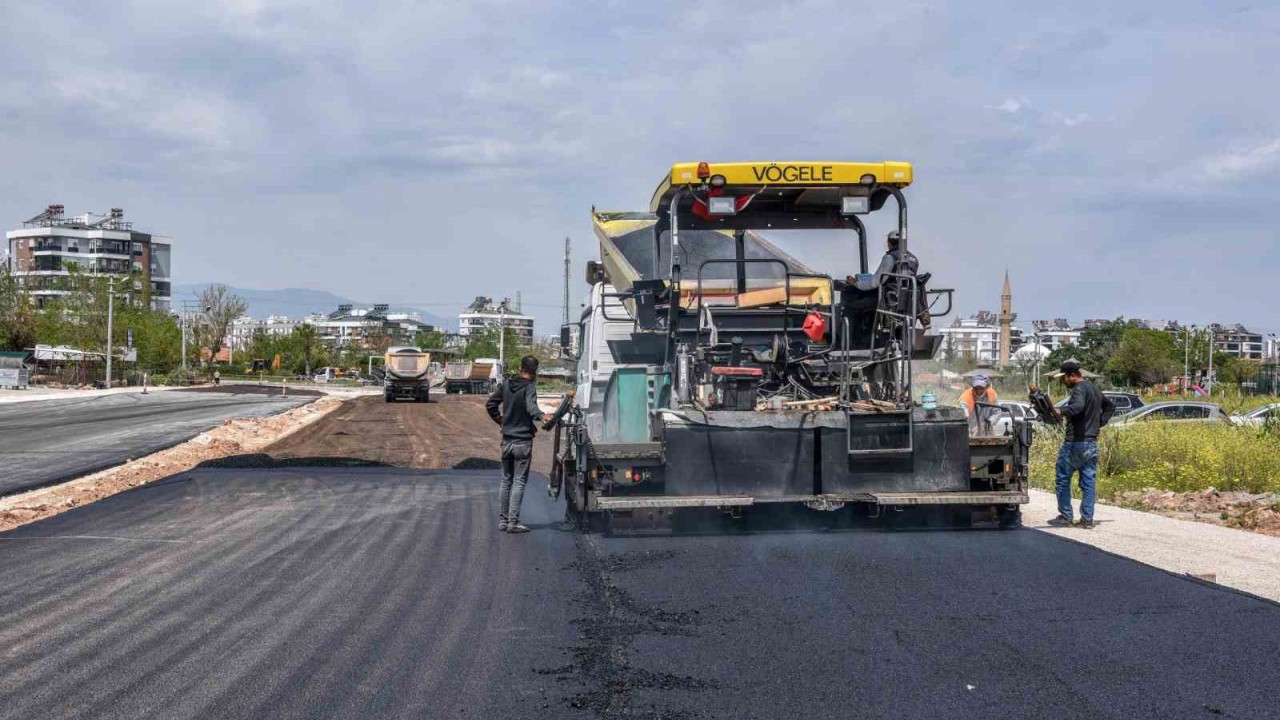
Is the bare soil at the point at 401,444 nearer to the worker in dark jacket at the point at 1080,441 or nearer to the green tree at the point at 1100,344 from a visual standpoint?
the worker in dark jacket at the point at 1080,441

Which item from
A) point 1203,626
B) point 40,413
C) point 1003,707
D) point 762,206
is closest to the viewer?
point 1003,707

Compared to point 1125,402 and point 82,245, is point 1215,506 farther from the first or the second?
point 82,245

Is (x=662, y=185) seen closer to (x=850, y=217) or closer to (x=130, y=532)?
(x=850, y=217)

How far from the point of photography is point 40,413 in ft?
115

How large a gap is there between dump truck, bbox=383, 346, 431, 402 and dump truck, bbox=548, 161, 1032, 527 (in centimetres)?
3999

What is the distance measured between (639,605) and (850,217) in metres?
5.05

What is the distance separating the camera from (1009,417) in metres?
16.6

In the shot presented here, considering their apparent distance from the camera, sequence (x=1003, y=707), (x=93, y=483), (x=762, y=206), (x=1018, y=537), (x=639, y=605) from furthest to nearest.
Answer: (x=93, y=483) → (x=762, y=206) → (x=1018, y=537) → (x=639, y=605) → (x=1003, y=707)

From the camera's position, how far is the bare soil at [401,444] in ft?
62.9

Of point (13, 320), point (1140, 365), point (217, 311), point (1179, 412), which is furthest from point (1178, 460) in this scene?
point (217, 311)

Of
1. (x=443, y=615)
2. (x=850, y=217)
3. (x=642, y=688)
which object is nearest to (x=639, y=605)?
(x=443, y=615)

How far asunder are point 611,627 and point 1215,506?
9103 millimetres

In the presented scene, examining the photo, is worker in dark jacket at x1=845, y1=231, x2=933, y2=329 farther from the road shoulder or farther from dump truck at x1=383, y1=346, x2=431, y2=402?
dump truck at x1=383, y1=346, x2=431, y2=402

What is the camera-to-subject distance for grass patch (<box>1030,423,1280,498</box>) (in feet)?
49.1
